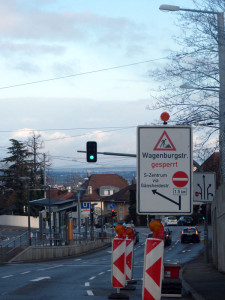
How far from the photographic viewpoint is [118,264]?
1545 cm

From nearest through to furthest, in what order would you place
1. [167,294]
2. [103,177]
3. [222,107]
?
[167,294] < [222,107] < [103,177]

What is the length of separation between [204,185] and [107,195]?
101 meters

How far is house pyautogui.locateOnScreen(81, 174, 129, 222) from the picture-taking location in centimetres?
10744

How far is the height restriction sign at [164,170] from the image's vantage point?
9172 mm

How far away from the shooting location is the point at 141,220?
95312 millimetres


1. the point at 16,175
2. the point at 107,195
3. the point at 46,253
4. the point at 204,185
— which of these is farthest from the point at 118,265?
the point at 107,195

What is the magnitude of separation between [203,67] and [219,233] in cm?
743

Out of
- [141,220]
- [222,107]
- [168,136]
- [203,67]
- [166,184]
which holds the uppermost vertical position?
[203,67]

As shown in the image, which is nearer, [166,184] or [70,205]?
[166,184]

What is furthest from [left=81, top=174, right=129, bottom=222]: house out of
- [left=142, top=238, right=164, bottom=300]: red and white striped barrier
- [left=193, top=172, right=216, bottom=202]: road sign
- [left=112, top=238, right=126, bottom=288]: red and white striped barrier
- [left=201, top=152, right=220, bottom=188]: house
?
[left=142, top=238, right=164, bottom=300]: red and white striped barrier

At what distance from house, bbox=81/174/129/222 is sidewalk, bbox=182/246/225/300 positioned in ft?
257

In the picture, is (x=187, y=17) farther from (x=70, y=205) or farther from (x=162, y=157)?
(x=70, y=205)

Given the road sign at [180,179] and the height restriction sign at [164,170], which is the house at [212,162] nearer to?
the height restriction sign at [164,170]

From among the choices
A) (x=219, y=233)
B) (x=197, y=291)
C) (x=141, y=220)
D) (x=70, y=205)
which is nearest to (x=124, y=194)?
(x=141, y=220)
